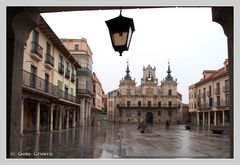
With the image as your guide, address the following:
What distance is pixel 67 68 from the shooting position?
31125mm

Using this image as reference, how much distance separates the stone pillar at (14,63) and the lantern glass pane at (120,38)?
1.30 m

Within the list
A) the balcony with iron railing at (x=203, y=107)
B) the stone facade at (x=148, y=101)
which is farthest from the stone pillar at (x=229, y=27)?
the stone facade at (x=148, y=101)

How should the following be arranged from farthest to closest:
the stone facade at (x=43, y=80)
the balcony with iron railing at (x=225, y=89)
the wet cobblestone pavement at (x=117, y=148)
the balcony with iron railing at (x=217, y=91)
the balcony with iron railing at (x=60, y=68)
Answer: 1. the balcony with iron railing at (x=217, y=91)
2. the balcony with iron railing at (x=225, y=89)
3. the balcony with iron railing at (x=60, y=68)
4. the stone facade at (x=43, y=80)
5. the wet cobblestone pavement at (x=117, y=148)

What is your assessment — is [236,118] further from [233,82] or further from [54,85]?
[54,85]

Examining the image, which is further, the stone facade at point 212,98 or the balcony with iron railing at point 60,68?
the stone facade at point 212,98

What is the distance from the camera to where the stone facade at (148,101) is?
67.8 metres

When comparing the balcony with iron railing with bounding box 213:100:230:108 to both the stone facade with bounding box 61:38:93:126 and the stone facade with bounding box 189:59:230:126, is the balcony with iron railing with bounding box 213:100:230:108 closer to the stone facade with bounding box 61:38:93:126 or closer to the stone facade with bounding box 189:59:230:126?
the stone facade with bounding box 189:59:230:126

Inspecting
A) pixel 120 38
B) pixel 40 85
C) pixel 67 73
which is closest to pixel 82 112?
pixel 67 73

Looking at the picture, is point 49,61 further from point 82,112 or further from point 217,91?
point 217,91

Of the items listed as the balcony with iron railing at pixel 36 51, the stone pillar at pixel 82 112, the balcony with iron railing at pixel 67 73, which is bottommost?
the stone pillar at pixel 82 112

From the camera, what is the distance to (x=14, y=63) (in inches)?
181

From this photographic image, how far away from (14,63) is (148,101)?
64.8 m

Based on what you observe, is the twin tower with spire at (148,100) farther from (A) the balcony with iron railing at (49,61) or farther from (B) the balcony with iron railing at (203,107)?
A: (A) the balcony with iron railing at (49,61)

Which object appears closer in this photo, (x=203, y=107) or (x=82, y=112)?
(x=82, y=112)
